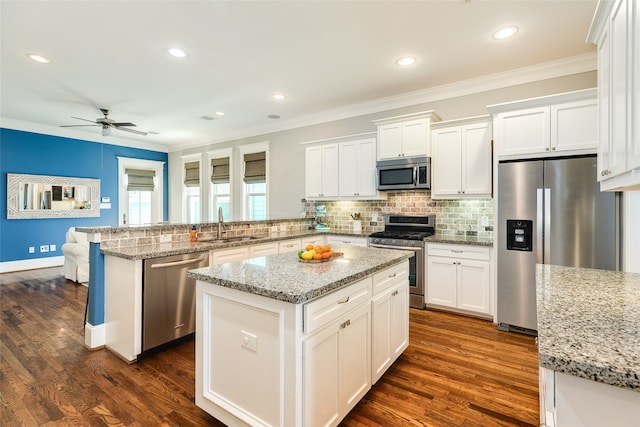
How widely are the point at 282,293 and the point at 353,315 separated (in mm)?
604

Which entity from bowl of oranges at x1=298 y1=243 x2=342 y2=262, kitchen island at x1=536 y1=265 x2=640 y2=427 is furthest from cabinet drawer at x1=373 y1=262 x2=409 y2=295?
kitchen island at x1=536 y1=265 x2=640 y2=427

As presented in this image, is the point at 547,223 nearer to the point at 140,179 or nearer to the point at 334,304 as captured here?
the point at 334,304

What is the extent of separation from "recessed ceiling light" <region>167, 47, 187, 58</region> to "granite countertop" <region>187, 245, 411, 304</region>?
2.51m

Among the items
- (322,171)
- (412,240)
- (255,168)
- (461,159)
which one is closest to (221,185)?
(255,168)

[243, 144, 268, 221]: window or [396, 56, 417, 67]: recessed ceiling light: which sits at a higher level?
[396, 56, 417, 67]: recessed ceiling light

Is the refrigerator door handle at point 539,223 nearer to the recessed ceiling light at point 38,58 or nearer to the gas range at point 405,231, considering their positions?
the gas range at point 405,231

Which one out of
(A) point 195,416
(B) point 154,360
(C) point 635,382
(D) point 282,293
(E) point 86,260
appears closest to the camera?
(C) point 635,382

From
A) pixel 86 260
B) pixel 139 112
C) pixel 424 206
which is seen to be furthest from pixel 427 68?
pixel 86 260

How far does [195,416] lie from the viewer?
6.48 feet

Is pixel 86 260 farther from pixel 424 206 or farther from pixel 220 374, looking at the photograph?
pixel 424 206

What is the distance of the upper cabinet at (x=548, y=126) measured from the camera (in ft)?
9.74

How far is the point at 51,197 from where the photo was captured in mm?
6406

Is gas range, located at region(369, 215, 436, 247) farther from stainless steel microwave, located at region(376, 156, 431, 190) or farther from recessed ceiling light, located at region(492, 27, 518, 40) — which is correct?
recessed ceiling light, located at region(492, 27, 518, 40)

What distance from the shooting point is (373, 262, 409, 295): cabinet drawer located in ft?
7.14
